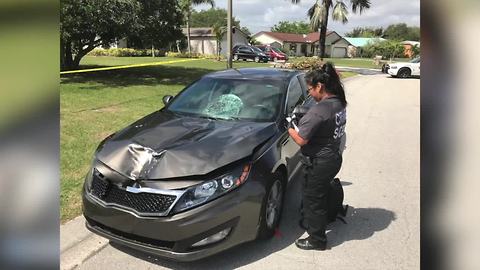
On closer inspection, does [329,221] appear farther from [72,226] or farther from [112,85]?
[112,85]

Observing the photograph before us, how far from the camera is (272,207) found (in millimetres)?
4219

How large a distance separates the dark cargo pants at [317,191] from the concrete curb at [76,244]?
1891mm

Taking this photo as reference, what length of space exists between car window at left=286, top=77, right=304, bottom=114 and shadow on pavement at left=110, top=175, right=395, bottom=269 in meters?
1.09

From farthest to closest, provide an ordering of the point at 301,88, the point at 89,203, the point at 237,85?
the point at 301,88, the point at 237,85, the point at 89,203

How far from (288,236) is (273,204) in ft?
1.38

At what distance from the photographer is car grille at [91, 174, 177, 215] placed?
350cm

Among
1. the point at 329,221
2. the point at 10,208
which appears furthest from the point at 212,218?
the point at 10,208

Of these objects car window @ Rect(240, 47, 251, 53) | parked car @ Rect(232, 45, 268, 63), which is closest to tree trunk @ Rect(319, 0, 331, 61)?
parked car @ Rect(232, 45, 268, 63)

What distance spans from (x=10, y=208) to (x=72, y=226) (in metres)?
4.09

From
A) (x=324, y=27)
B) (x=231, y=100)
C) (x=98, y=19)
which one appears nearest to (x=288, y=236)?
(x=231, y=100)

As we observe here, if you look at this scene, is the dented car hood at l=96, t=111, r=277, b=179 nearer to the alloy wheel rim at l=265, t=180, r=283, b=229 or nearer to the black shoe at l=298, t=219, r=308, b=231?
the alloy wheel rim at l=265, t=180, r=283, b=229

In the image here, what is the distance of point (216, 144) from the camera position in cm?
396

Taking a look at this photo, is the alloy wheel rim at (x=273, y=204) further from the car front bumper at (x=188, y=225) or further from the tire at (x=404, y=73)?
the tire at (x=404, y=73)

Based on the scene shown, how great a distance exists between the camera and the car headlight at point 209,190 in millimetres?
3486
